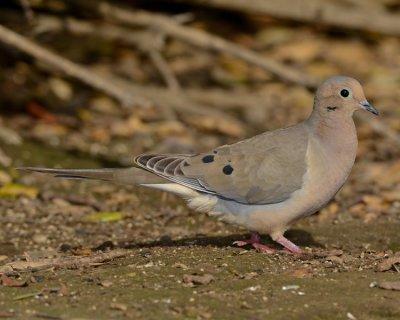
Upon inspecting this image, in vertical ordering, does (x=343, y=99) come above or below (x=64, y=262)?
above

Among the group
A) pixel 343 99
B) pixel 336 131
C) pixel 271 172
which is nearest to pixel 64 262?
pixel 271 172

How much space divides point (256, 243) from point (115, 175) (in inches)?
35.4

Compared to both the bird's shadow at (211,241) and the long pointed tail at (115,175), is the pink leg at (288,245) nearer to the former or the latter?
the bird's shadow at (211,241)

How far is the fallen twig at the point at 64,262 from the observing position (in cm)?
505

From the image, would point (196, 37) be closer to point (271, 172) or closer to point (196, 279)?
point (271, 172)

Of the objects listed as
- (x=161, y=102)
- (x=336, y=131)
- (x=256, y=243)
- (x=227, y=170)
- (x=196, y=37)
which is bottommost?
(x=256, y=243)

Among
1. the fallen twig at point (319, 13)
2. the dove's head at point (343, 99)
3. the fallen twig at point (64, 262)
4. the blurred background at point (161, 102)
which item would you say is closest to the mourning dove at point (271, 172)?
the dove's head at point (343, 99)

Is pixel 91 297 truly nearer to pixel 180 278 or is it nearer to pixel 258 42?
pixel 180 278

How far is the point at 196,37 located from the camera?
8297 mm

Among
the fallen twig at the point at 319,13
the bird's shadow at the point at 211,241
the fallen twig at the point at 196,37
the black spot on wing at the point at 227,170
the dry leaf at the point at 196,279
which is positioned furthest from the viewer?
the fallen twig at the point at 319,13

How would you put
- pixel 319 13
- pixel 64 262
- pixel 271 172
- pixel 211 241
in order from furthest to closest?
pixel 319 13 → pixel 211 241 → pixel 271 172 → pixel 64 262

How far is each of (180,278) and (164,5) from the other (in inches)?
234

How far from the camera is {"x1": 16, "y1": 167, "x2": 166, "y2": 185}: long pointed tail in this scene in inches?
217

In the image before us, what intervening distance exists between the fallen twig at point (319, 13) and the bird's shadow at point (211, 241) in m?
3.55
